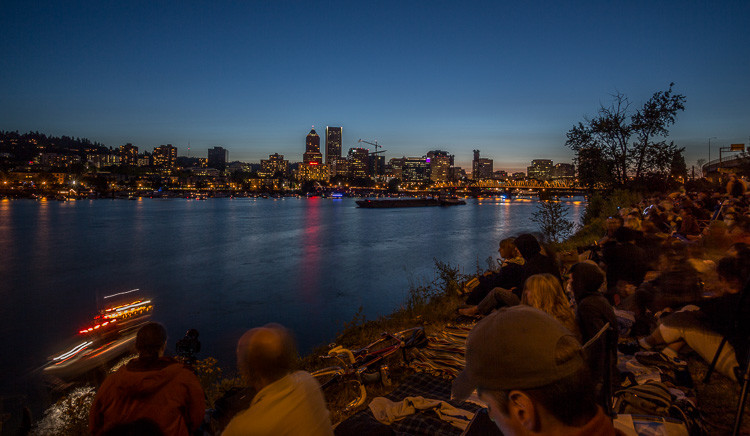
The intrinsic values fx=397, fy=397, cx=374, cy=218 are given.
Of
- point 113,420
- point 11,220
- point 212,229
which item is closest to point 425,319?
point 113,420

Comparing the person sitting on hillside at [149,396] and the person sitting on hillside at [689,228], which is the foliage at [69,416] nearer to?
the person sitting on hillside at [149,396]

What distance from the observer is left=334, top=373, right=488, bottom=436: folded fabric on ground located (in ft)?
9.85

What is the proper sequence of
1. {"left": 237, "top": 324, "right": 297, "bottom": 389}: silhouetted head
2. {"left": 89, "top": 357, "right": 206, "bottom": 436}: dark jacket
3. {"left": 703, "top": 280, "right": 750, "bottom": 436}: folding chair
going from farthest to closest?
{"left": 89, "top": 357, "right": 206, "bottom": 436}: dark jacket → {"left": 703, "top": 280, "right": 750, "bottom": 436}: folding chair → {"left": 237, "top": 324, "right": 297, "bottom": 389}: silhouetted head

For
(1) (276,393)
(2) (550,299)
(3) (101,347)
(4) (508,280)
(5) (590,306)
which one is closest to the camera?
(1) (276,393)

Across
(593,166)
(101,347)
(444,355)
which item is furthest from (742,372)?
(593,166)

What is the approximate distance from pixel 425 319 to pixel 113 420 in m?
5.40

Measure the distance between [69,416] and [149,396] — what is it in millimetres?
4355

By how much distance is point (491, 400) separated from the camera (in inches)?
45.4

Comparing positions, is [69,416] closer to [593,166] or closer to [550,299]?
[550,299]

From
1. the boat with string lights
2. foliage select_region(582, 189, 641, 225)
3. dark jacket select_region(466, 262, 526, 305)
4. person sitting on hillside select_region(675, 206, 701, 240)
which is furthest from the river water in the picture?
person sitting on hillside select_region(675, 206, 701, 240)

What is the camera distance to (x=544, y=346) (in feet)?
3.42

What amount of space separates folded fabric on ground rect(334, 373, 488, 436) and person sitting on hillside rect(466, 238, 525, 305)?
194 centimetres

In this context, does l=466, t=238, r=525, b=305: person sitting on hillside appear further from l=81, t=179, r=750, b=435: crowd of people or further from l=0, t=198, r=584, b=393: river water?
l=0, t=198, r=584, b=393: river water

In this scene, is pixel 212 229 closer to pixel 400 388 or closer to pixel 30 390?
pixel 30 390
